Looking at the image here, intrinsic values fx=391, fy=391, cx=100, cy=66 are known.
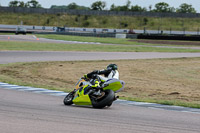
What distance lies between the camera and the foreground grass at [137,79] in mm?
13109

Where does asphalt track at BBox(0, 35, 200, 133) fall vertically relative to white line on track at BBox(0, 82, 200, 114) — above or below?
above

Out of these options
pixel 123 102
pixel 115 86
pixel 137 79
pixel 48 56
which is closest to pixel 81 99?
pixel 115 86

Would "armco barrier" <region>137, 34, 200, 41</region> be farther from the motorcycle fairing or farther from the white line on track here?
the motorcycle fairing

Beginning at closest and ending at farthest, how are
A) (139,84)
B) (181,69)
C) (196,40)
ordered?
(139,84) < (181,69) < (196,40)

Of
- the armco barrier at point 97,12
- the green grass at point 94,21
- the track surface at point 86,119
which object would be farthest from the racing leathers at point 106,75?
the armco barrier at point 97,12

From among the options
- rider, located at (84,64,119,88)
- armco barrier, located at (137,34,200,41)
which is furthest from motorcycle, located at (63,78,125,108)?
armco barrier, located at (137,34,200,41)

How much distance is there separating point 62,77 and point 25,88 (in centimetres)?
433

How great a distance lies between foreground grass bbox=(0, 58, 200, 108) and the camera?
516 inches

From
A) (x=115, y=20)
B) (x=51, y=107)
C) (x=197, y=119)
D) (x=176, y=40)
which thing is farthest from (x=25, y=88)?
(x=115, y=20)

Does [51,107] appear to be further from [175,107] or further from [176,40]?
[176,40]

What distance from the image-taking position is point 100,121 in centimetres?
779

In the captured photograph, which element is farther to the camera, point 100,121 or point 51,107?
point 51,107

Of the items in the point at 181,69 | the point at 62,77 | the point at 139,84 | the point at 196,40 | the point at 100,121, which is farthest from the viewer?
the point at 196,40

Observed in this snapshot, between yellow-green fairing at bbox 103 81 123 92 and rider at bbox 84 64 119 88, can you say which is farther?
rider at bbox 84 64 119 88
